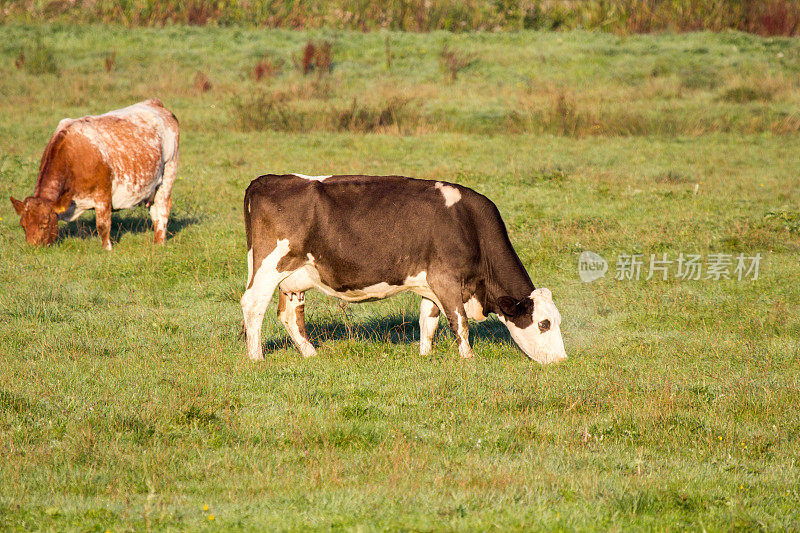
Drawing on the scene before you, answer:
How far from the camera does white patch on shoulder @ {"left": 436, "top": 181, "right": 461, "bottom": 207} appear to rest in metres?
9.22

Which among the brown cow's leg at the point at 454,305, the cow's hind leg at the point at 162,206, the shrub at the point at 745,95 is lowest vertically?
the shrub at the point at 745,95

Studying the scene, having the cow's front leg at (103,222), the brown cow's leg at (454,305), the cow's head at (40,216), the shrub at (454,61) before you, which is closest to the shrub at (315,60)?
the shrub at (454,61)

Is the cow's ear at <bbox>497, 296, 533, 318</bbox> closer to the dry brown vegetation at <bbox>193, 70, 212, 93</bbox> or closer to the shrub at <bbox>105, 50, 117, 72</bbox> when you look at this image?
the dry brown vegetation at <bbox>193, 70, 212, 93</bbox>

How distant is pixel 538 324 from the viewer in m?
9.19

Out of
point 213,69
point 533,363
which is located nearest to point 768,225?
point 533,363

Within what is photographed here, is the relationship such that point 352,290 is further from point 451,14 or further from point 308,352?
point 451,14

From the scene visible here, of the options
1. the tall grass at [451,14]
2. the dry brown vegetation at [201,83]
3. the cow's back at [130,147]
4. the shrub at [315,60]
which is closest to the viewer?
the cow's back at [130,147]

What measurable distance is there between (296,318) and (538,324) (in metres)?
2.48

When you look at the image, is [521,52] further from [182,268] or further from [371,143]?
[182,268]

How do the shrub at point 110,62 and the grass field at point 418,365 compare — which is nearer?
the grass field at point 418,365

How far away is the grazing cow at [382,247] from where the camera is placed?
908 centimetres

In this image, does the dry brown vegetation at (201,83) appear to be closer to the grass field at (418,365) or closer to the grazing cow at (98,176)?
the grass field at (418,365)

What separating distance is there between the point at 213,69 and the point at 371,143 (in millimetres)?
11226

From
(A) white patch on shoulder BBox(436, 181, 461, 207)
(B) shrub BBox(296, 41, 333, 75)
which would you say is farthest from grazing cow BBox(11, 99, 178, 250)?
(B) shrub BBox(296, 41, 333, 75)
